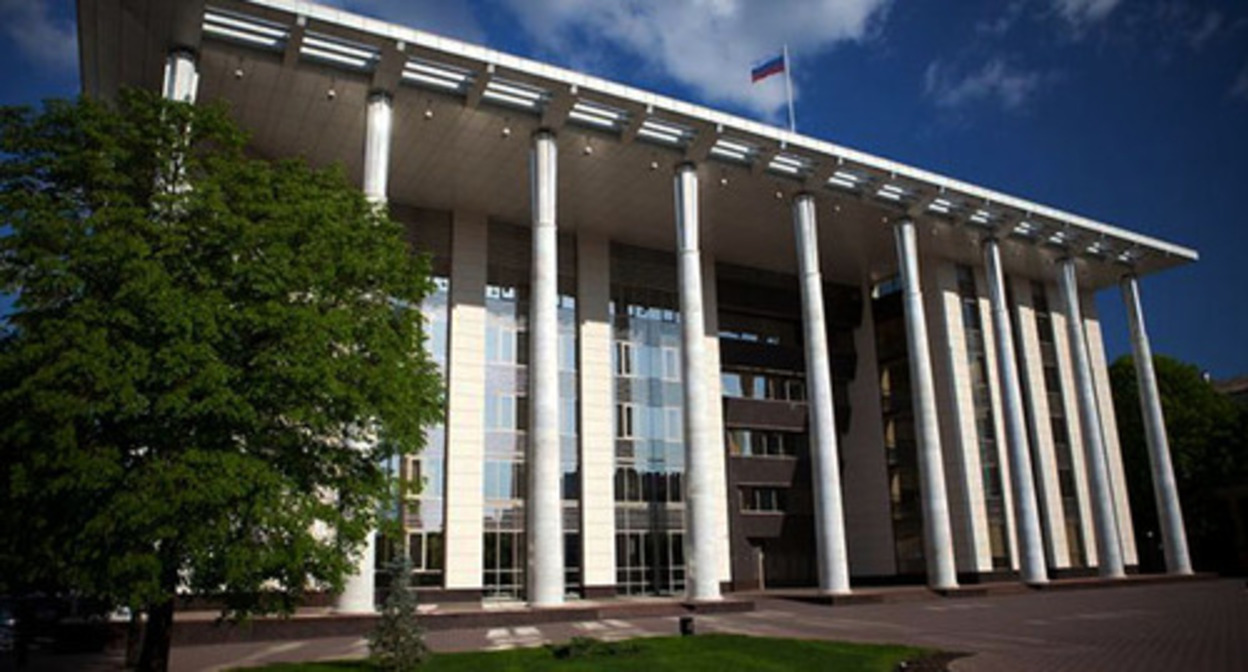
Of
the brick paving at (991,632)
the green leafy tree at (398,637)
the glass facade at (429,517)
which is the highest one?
the glass facade at (429,517)

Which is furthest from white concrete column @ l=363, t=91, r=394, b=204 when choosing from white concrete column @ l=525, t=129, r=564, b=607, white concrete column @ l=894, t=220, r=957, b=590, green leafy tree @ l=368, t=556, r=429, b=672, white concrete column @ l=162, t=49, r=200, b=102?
white concrete column @ l=894, t=220, r=957, b=590

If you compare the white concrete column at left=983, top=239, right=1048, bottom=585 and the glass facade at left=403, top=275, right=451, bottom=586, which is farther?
the white concrete column at left=983, top=239, right=1048, bottom=585

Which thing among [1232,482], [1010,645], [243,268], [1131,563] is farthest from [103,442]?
[1232,482]

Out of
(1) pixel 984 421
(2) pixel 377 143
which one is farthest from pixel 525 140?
(1) pixel 984 421

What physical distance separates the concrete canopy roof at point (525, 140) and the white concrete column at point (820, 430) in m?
2.66

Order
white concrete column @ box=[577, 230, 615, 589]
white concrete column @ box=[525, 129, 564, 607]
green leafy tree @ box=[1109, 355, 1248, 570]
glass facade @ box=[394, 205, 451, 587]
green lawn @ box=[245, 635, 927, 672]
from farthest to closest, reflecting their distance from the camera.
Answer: green leafy tree @ box=[1109, 355, 1248, 570], white concrete column @ box=[577, 230, 615, 589], glass facade @ box=[394, 205, 451, 587], white concrete column @ box=[525, 129, 564, 607], green lawn @ box=[245, 635, 927, 672]

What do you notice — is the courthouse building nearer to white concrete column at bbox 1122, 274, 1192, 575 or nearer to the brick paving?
white concrete column at bbox 1122, 274, 1192, 575

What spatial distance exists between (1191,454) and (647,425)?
142 feet

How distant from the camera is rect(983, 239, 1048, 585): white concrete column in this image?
44.2 metres

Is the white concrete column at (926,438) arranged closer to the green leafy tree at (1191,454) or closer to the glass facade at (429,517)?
the glass facade at (429,517)

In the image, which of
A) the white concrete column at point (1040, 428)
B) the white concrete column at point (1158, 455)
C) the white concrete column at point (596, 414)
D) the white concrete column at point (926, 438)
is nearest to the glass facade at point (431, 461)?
the white concrete column at point (596, 414)

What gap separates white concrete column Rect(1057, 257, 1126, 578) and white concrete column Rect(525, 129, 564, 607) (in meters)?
32.9

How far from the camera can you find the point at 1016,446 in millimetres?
45469

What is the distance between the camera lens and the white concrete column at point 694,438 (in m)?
34.1
